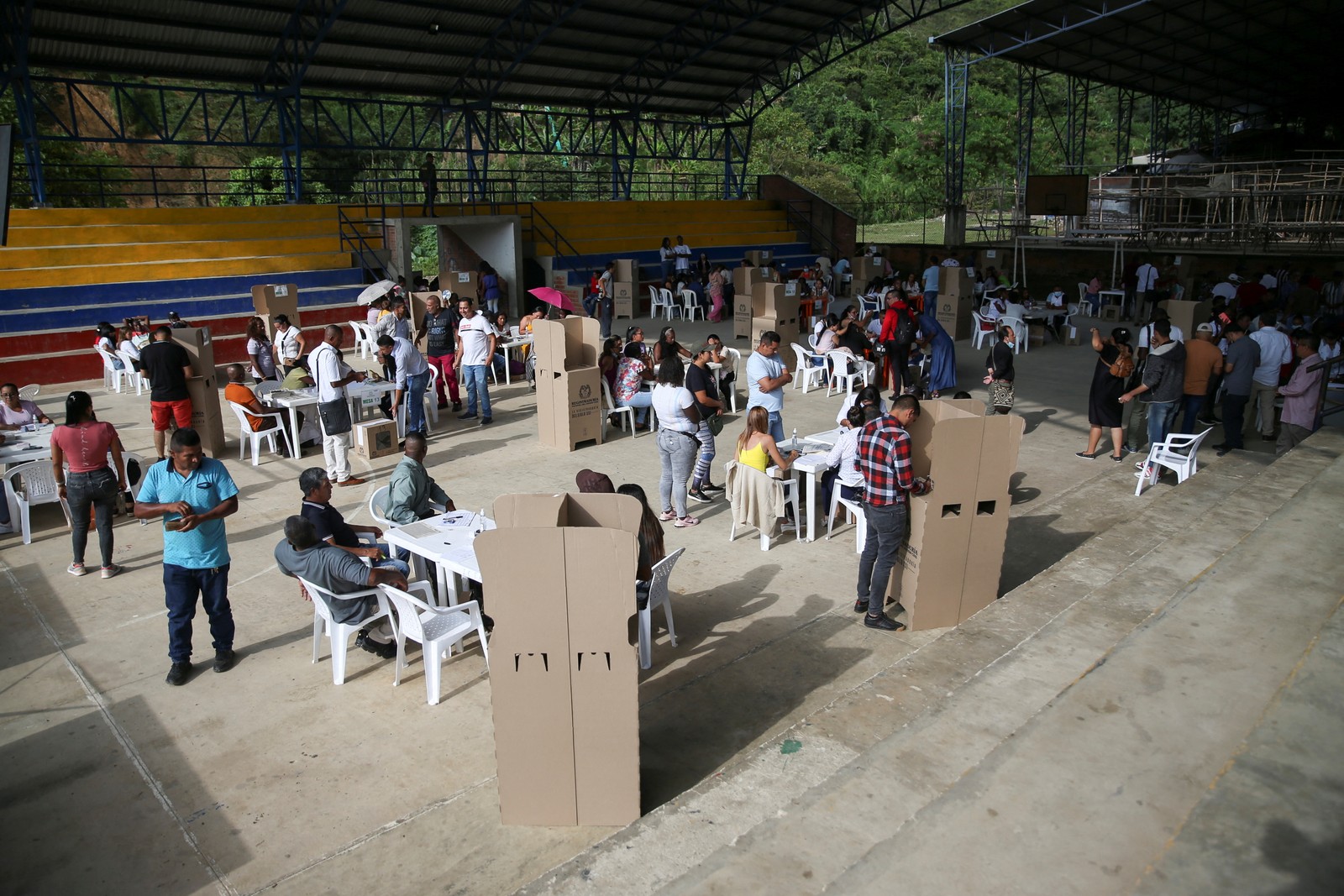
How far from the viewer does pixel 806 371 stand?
12.2 m

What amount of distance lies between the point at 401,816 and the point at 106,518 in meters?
3.89

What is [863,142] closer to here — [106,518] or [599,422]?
[599,422]

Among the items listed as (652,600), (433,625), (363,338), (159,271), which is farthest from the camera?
(159,271)

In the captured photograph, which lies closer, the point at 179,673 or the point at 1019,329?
the point at 179,673

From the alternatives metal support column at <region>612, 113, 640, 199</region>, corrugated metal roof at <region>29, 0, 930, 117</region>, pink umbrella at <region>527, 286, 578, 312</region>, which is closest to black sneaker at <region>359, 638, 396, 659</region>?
pink umbrella at <region>527, 286, 578, 312</region>

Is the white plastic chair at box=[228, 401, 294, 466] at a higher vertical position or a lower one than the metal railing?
lower

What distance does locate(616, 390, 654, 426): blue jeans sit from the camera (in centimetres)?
969

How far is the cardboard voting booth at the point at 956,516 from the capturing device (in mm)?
5090

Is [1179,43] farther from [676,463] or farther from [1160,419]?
[676,463]

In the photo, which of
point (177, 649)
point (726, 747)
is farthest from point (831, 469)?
point (177, 649)

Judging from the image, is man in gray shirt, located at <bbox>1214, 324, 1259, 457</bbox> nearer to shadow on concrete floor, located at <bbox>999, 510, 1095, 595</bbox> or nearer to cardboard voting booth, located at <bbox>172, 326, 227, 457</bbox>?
shadow on concrete floor, located at <bbox>999, 510, 1095, 595</bbox>

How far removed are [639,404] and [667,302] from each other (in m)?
9.95

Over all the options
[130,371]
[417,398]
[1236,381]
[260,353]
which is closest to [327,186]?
[130,371]

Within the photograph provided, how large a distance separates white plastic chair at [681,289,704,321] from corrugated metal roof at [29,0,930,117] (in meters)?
6.05
